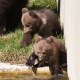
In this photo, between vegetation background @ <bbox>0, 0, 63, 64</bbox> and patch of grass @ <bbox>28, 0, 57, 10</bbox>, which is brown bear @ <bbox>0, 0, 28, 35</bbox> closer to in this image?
vegetation background @ <bbox>0, 0, 63, 64</bbox>

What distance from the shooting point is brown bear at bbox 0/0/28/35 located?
11.5 m

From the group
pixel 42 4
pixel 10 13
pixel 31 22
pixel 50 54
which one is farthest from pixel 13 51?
pixel 42 4

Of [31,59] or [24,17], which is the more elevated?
[24,17]

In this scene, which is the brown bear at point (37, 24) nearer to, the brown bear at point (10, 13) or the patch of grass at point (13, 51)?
the patch of grass at point (13, 51)

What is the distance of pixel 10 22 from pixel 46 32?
2.51 m

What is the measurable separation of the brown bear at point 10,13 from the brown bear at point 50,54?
11.5 feet

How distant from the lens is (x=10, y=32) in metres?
11.4

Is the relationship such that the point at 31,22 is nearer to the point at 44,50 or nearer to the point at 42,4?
→ the point at 44,50

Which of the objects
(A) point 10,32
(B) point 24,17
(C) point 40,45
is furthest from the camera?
(A) point 10,32

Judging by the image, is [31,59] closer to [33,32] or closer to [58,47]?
[58,47]

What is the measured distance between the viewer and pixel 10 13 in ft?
38.9

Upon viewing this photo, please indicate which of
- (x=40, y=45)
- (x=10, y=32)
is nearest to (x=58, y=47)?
(x=40, y=45)

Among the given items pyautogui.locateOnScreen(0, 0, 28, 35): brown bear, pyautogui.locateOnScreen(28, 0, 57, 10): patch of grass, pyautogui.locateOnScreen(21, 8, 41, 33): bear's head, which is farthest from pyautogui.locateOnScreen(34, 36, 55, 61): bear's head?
pyautogui.locateOnScreen(28, 0, 57, 10): patch of grass

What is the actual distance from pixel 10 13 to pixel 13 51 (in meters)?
2.72
